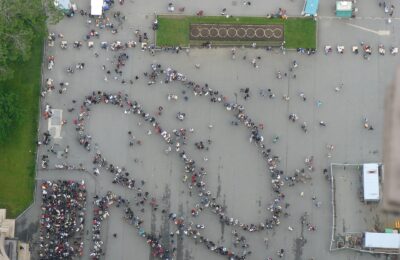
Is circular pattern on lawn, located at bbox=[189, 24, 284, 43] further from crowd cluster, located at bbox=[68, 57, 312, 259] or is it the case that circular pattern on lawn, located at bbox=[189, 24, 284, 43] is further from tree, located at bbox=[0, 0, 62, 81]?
tree, located at bbox=[0, 0, 62, 81]

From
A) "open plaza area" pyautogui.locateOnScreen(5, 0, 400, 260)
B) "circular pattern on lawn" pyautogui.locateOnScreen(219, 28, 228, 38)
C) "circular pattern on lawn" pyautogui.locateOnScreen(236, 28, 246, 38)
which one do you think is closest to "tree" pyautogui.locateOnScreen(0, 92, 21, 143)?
"open plaza area" pyautogui.locateOnScreen(5, 0, 400, 260)

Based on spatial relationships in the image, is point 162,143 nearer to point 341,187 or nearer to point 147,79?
point 147,79

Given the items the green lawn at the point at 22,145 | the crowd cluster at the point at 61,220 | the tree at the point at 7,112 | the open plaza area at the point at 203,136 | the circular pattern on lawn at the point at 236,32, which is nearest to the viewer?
the crowd cluster at the point at 61,220

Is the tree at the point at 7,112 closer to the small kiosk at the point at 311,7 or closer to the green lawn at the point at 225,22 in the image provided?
the green lawn at the point at 225,22

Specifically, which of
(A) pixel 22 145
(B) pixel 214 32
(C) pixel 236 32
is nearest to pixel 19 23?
(A) pixel 22 145

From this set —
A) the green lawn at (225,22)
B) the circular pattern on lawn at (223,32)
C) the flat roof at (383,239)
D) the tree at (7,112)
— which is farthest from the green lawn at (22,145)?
the flat roof at (383,239)

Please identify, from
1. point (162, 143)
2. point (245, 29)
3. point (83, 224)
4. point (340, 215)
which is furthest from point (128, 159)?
point (340, 215)

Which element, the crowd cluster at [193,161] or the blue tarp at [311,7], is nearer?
the crowd cluster at [193,161]

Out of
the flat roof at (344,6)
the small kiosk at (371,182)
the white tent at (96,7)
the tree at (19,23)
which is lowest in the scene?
the small kiosk at (371,182)
